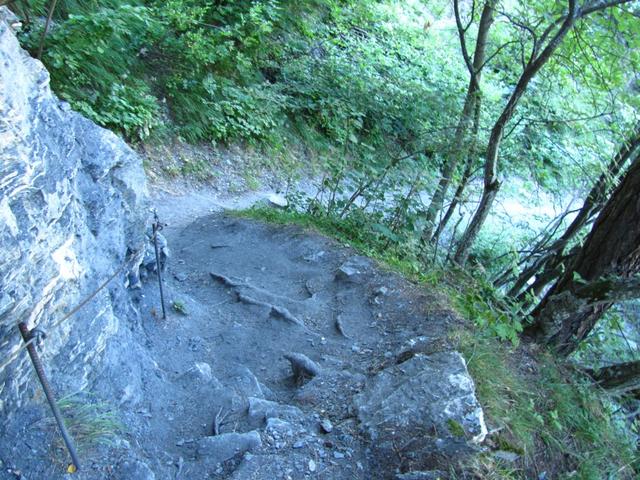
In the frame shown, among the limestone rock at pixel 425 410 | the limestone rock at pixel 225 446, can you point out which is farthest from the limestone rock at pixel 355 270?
the limestone rock at pixel 225 446

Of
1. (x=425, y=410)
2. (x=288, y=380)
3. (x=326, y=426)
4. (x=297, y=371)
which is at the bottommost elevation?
(x=288, y=380)

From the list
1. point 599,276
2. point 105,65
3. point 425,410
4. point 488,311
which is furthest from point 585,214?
point 105,65

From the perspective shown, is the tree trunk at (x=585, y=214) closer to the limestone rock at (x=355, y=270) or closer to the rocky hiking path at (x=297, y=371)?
the rocky hiking path at (x=297, y=371)

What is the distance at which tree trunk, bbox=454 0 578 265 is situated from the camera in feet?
17.8

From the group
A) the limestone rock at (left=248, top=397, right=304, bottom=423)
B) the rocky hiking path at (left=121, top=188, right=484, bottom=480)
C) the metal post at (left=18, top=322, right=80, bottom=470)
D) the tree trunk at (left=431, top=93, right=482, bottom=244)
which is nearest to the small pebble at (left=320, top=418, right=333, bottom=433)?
the rocky hiking path at (left=121, top=188, right=484, bottom=480)

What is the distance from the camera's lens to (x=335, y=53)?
41.5 feet

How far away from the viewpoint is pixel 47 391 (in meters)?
2.63

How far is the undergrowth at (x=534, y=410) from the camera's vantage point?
3430mm

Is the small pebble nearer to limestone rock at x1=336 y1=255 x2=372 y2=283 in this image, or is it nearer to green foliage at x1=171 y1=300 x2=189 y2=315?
green foliage at x1=171 y1=300 x2=189 y2=315

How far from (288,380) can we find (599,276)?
113 inches

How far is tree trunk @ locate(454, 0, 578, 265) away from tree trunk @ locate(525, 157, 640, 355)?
1644 mm

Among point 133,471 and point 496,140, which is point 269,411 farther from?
point 496,140

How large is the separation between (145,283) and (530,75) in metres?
4.83

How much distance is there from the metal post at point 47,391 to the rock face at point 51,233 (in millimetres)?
120
